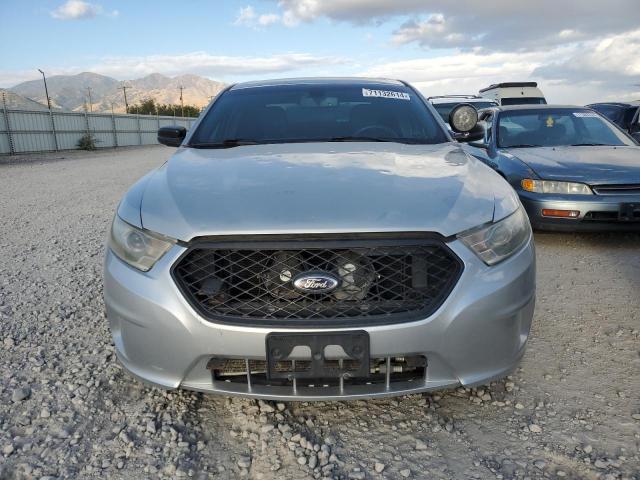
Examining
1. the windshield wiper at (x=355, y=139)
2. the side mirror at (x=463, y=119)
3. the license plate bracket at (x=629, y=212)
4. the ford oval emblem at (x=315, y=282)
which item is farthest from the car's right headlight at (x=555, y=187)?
the ford oval emblem at (x=315, y=282)

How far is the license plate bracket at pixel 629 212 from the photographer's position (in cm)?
448

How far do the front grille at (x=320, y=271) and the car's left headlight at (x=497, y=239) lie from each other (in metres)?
0.11

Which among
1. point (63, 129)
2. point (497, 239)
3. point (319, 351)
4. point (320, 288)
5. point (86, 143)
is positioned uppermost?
point (497, 239)

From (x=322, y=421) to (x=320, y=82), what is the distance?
7.74ft

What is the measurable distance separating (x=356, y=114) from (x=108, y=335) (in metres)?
1.98

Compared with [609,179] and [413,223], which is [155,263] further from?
[609,179]

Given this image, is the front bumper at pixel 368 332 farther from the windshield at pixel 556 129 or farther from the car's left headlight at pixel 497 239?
the windshield at pixel 556 129

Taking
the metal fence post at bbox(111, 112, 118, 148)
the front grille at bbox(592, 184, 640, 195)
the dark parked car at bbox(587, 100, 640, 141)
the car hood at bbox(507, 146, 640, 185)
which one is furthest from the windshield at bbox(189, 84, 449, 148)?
the metal fence post at bbox(111, 112, 118, 148)

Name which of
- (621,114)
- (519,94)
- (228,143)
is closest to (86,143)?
(519,94)

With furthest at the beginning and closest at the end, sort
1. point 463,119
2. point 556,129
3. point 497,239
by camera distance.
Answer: point 556,129
point 463,119
point 497,239

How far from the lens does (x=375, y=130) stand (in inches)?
123

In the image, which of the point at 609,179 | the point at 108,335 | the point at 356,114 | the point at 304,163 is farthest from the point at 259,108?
the point at 609,179

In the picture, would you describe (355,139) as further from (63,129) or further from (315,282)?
(63,129)

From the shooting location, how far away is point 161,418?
2123mm
